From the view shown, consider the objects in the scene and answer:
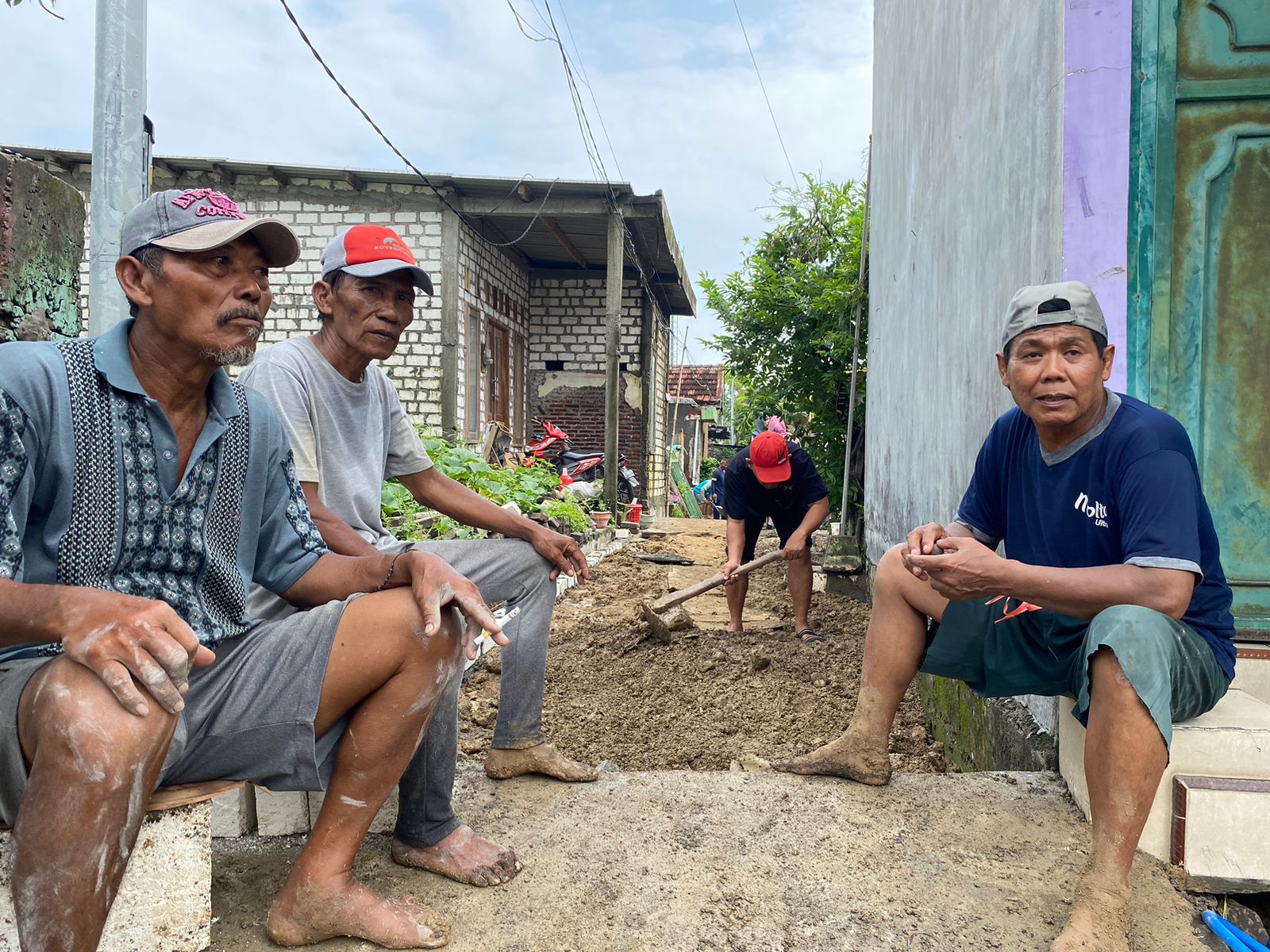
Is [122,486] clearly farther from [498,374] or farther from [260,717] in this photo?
[498,374]

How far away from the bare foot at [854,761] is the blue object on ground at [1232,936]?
0.79m

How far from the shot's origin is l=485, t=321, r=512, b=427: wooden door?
1130 cm

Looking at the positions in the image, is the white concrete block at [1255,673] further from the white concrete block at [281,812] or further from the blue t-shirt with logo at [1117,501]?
the white concrete block at [281,812]

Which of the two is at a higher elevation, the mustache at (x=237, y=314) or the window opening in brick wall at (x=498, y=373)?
the window opening in brick wall at (x=498, y=373)

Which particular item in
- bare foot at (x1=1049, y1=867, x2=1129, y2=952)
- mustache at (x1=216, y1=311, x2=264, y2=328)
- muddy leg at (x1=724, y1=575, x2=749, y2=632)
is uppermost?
mustache at (x1=216, y1=311, x2=264, y2=328)

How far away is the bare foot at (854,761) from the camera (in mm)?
2461

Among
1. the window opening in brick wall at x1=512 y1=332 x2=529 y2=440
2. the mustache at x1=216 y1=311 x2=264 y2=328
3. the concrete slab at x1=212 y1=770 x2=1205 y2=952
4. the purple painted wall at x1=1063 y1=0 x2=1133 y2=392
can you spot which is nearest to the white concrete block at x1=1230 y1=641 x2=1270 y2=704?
the concrete slab at x1=212 y1=770 x2=1205 y2=952

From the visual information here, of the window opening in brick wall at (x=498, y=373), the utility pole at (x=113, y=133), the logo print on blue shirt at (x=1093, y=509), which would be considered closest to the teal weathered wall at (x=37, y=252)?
the utility pole at (x=113, y=133)

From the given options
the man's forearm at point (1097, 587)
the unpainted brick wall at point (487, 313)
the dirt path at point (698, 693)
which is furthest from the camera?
the unpainted brick wall at point (487, 313)

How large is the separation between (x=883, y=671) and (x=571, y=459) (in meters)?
10.0

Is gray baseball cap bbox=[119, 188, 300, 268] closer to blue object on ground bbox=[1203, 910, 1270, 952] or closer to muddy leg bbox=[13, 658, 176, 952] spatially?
muddy leg bbox=[13, 658, 176, 952]

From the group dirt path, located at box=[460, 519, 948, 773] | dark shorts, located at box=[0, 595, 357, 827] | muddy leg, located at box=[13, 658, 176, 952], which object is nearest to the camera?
muddy leg, located at box=[13, 658, 176, 952]

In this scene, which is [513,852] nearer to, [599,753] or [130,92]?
[599,753]

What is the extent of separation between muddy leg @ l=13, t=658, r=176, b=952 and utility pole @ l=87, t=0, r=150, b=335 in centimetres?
202
